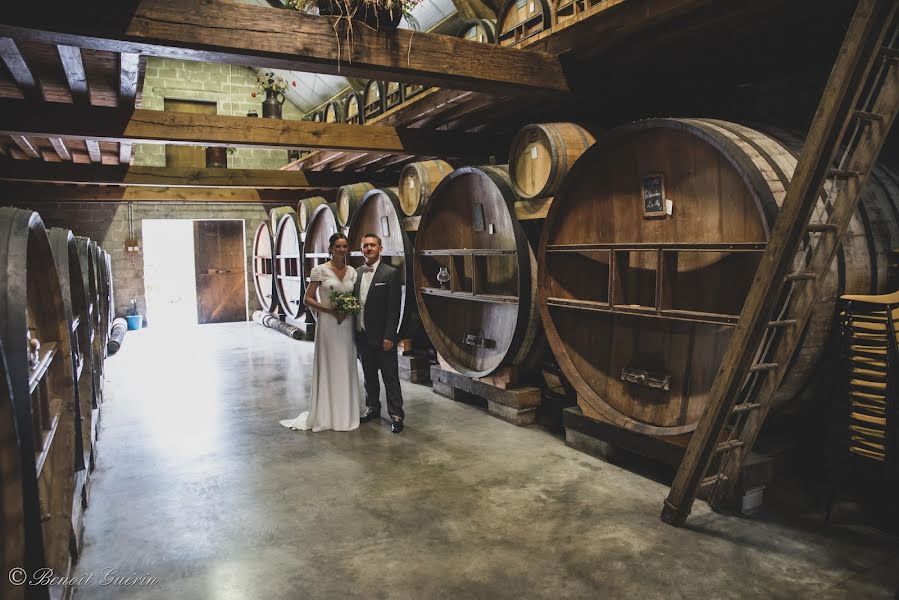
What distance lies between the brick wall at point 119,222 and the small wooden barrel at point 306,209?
14.4ft

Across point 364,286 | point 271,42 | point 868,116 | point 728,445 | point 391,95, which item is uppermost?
point 391,95

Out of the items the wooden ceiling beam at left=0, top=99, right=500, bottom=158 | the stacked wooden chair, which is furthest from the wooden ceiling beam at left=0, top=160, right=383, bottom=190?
the stacked wooden chair

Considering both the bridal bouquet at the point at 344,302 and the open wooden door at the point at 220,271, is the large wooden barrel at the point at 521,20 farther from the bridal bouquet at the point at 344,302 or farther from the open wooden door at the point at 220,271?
the open wooden door at the point at 220,271

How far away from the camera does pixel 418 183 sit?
18.3ft

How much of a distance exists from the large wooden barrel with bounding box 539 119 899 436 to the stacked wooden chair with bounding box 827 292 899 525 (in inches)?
5.7

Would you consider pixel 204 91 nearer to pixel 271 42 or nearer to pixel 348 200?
pixel 348 200

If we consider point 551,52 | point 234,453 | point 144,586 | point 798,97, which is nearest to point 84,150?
point 234,453

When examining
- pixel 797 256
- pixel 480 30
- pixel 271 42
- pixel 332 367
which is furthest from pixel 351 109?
pixel 797 256

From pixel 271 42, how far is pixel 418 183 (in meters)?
2.43

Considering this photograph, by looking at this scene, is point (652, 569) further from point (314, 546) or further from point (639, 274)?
point (639, 274)

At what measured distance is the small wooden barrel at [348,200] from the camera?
7.12 meters

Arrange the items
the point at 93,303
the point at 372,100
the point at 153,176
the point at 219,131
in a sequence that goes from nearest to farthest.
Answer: the point at 93,303 < the point at 219,131 < the point at 372,100 < the point at 153,176

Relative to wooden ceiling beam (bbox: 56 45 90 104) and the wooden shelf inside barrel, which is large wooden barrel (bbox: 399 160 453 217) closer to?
the wooden shelf inside barrel

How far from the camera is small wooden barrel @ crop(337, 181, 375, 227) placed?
7117mm
